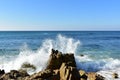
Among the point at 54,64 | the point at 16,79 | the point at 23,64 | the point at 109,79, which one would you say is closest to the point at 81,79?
the point at 16,79

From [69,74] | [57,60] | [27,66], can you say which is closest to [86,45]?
[27,66]

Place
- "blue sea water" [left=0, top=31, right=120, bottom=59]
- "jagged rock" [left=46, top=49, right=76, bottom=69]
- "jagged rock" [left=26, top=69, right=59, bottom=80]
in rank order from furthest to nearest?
"blue sea water" [left=0, top=31, right=120, bottom=59]
"jagged rock" [left=46, top=49, right=76, bottom=69]
"jagged rock" [left=26, top=69, right=59, bottom=80]

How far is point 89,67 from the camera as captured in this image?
1747 centimetres

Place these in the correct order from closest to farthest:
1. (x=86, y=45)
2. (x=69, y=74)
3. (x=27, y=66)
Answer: (x=69, y=74) < (x=27, y=66) < (x=86, y=45)

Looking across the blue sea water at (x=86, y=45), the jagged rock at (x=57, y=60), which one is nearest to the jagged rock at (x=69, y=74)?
the jagged rock at (x=57, y=60)

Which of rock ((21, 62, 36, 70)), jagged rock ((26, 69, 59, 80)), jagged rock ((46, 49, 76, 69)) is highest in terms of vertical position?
jagged rock ((26, 69, 59, 80))

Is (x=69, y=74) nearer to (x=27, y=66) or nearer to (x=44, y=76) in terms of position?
(x=44, y=76)

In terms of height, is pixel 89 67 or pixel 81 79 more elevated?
pixel 81 79

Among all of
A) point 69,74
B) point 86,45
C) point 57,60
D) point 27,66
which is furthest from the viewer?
point 86,45

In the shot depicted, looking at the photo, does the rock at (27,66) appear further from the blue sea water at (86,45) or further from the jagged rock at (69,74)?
the blue sea water at (86,45)

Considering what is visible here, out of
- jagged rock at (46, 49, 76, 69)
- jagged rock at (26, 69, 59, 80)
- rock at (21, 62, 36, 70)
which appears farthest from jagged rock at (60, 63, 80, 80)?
rock at (21, 62, 36, 70)

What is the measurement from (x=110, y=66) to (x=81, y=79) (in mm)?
9504

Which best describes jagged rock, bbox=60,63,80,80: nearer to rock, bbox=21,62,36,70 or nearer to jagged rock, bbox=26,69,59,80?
jagged rock, bbox=26,69,59,80

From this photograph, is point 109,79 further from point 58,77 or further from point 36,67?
point 36,67
